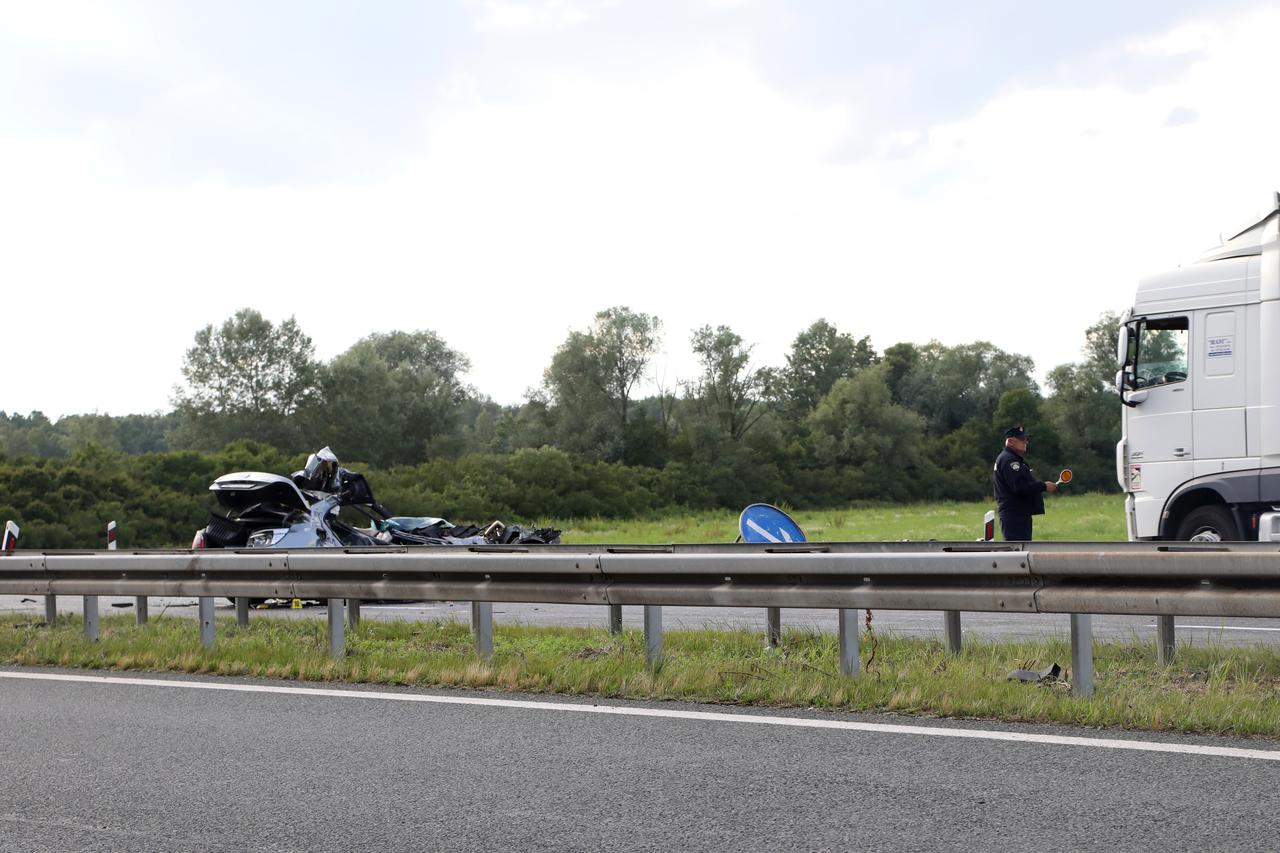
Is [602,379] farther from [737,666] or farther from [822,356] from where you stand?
[737,666]

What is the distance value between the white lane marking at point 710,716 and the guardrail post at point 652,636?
84cm

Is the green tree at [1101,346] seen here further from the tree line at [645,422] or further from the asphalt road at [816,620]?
the asphalt road at [816,620]

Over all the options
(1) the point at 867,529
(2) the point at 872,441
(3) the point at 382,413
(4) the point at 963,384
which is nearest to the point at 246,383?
(3) the point at 382,413

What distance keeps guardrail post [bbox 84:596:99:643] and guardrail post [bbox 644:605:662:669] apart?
4922mm

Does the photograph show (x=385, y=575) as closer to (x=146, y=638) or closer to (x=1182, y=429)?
(x=146, y=638)

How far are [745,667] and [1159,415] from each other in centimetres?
772

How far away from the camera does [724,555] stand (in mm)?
7469

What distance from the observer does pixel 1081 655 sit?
6.42 metres

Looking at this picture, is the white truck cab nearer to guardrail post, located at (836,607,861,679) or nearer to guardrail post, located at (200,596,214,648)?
guardrail post, located at (836,607,861,679)

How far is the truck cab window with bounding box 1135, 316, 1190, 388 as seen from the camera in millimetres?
13352

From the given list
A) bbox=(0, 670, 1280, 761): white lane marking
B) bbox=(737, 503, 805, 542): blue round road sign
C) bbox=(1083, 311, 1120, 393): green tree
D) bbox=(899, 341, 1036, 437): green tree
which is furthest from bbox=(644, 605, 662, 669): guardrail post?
bbox=(899, 341, 1036, 437): green tree

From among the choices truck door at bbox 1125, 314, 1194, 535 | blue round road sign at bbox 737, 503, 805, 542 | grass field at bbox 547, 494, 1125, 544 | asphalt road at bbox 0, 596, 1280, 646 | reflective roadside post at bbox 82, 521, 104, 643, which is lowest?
grass field at bbox 547, 494, 1125, 544

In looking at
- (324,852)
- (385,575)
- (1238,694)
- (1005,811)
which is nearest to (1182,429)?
(1238,694)

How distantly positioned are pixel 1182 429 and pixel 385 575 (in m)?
8.61
